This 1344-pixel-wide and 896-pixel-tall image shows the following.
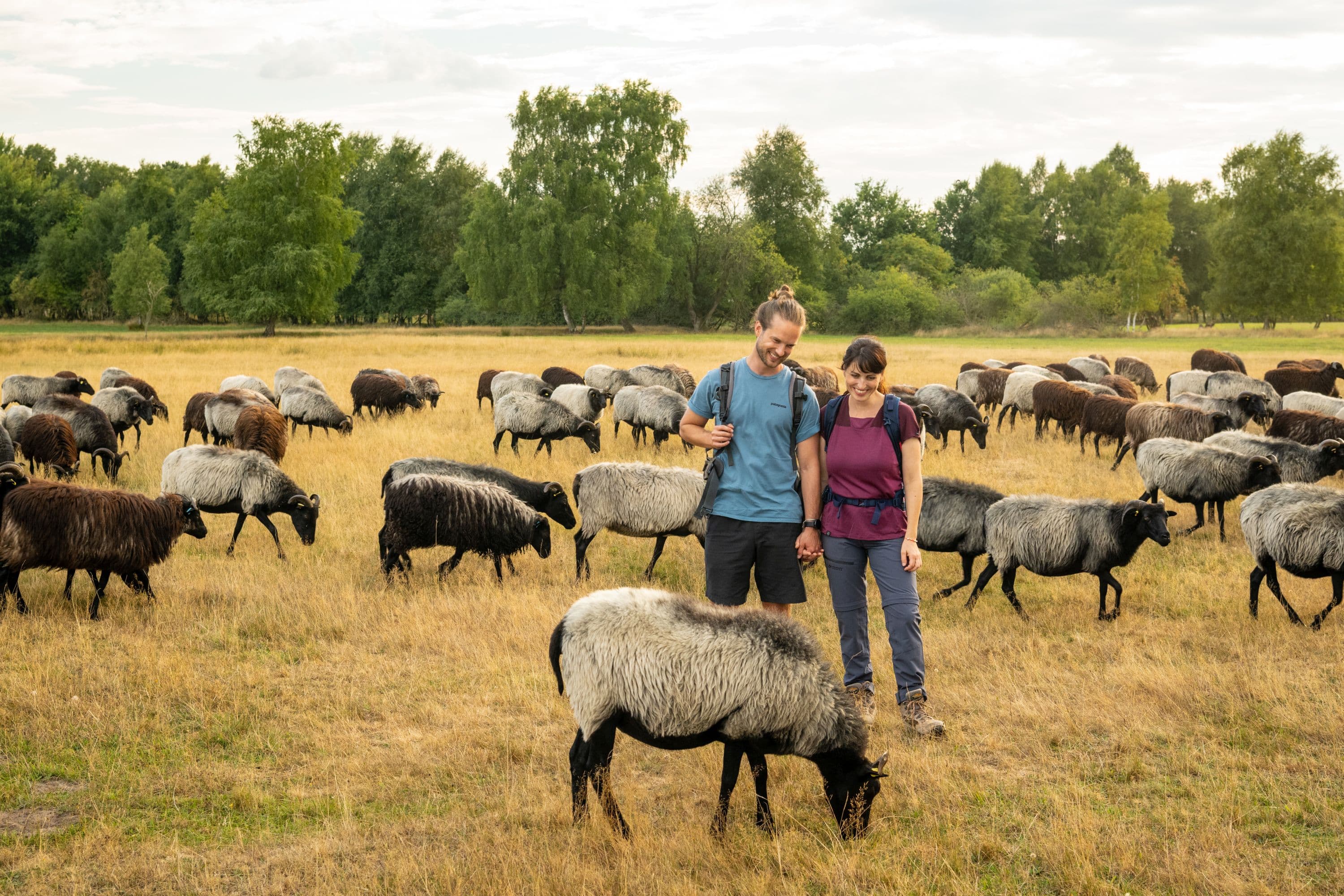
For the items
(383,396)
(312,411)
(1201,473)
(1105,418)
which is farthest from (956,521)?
(383,396)

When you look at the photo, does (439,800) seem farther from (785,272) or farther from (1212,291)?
(1212,291)

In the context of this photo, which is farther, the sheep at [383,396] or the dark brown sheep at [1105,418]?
the sheep at [383,396]

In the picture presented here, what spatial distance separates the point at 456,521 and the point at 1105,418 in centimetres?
1336

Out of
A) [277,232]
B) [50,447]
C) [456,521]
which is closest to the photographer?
[456,521]

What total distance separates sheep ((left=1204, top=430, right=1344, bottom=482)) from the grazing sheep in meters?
0.42

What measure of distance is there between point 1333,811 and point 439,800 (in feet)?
15.9

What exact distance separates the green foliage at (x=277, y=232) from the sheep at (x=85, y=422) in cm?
4351

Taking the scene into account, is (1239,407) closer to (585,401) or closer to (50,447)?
(585,401)

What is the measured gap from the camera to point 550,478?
15000 millimetres

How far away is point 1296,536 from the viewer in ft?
27.1

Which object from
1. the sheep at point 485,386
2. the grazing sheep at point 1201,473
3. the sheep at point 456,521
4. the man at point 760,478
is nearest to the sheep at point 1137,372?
the grazing sheep at point 1201,473

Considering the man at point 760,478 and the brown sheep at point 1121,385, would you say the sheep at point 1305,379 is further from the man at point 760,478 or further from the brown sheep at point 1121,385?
the man at point 760,478

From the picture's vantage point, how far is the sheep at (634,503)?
385 inches

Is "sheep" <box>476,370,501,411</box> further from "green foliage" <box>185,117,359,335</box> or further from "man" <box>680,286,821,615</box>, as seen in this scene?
"green foliage" <box>185,117,359,335</box>
